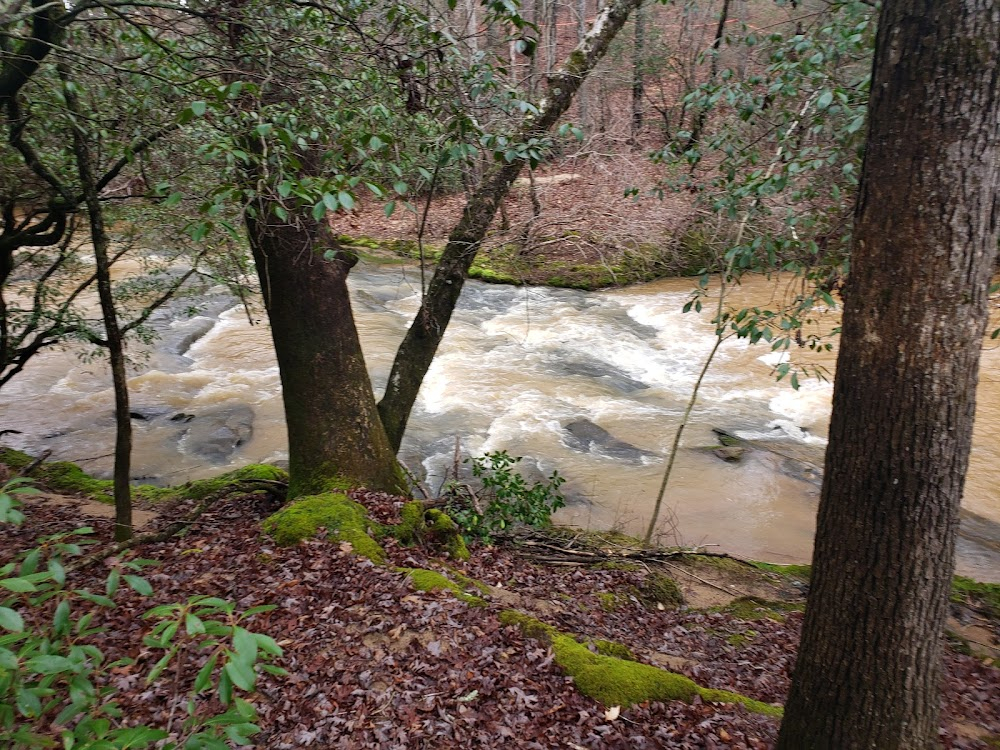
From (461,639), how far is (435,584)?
Result: 0.77m

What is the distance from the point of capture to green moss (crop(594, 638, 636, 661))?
4.59m

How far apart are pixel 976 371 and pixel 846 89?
289 centimetres

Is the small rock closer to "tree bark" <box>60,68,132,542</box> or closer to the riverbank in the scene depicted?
"tree bark" <box>60,68,132,542</box>

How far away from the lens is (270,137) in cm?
430

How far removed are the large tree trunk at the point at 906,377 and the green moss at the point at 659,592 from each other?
330 cm

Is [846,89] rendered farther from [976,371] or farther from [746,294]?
[746,294]

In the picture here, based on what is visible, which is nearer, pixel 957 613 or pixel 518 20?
pixel 518 20

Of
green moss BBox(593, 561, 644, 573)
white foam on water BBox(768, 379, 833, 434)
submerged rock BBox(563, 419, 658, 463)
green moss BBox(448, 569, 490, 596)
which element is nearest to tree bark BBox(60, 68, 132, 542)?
green moss BBox(448, 569, 490, 596)

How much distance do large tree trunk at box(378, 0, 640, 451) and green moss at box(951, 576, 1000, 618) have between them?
5.59 meters

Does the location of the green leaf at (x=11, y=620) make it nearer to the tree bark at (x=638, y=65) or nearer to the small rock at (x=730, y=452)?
the small rock at (x=730, y=452)

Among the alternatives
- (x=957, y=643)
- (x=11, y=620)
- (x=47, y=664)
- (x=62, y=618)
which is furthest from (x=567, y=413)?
(x=11, y=620)

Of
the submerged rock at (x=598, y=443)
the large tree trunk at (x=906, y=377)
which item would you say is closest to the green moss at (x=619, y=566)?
the large tree trunk at (x=906, y=377)

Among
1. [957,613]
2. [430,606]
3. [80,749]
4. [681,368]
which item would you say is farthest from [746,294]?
[80,749]

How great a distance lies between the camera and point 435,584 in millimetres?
5000
